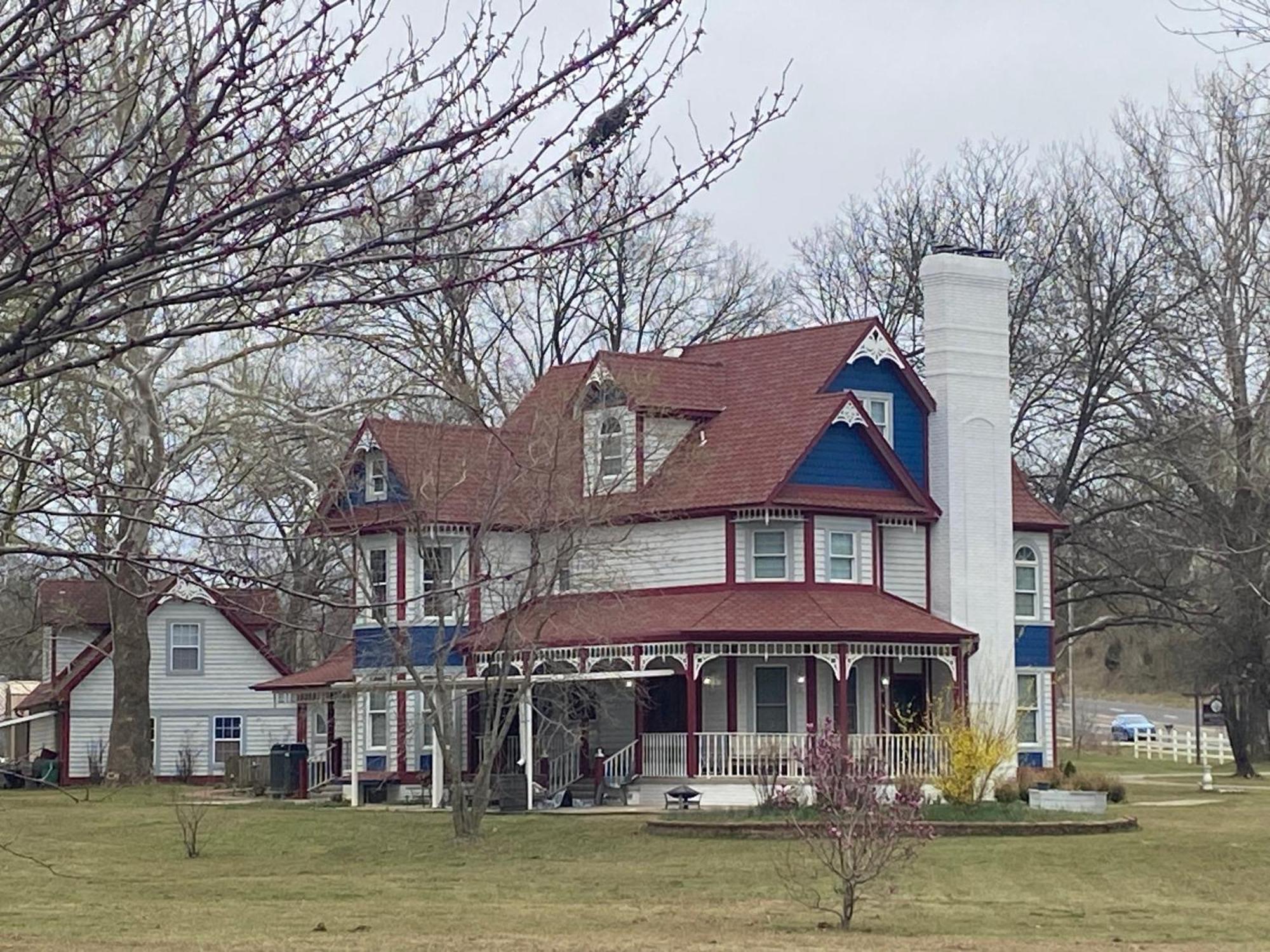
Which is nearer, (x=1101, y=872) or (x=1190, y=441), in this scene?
(x=1101, y=872)

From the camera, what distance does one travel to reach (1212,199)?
50.6 meters

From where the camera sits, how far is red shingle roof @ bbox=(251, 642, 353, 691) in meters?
45.3

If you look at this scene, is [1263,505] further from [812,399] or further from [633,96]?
[633,96]

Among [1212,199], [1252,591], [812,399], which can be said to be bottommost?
[1252,591]

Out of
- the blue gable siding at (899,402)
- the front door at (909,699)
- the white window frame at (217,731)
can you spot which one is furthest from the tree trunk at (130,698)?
the front door at (909,699)

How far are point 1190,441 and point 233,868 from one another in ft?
99.3

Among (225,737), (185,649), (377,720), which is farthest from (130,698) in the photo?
(377,720)

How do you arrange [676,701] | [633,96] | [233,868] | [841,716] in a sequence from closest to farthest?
[633,96] → [233,868] → [841,716] → [676,701]

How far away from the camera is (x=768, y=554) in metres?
40.7

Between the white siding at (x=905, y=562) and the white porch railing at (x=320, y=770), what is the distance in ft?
41.7

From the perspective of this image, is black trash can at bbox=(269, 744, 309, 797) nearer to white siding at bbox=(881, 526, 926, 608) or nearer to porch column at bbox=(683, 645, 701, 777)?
porch column at bbox=(683, 645, 701, 777)

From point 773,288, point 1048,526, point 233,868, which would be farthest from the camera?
point 773,288

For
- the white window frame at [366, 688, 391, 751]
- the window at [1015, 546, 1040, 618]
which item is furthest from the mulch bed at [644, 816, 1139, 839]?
the window at [1015, 546, 1040, 618]

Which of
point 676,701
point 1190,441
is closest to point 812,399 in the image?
point 676,701
